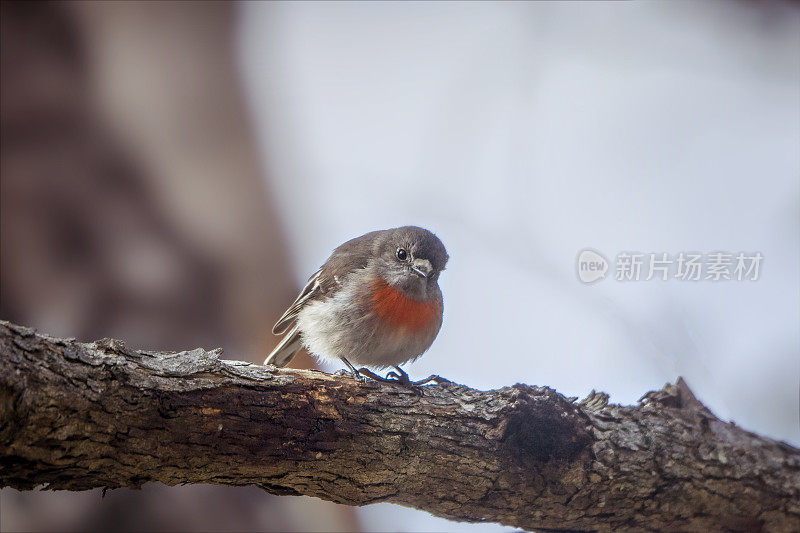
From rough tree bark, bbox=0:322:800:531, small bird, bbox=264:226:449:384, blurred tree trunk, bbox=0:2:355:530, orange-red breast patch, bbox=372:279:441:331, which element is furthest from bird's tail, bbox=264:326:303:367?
rough tree bark, bbox=0:322:800:531

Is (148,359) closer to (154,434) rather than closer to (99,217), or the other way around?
(154,434)

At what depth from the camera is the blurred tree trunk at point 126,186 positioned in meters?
4.69

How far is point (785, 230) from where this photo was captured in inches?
128

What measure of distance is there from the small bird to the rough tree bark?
2.84ft

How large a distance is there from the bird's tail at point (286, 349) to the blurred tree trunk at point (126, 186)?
591mm

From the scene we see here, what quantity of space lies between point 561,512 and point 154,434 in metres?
1.96

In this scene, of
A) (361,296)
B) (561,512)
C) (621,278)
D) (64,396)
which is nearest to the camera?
(64,396)

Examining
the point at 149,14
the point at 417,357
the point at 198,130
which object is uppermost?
the point at 149,14

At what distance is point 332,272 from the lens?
4309 millimetres

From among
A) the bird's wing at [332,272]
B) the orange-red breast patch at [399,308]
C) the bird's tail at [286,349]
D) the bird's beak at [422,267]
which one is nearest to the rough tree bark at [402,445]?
the orange-red breast patch at [399,308]

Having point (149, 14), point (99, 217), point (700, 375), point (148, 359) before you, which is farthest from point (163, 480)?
point (149, 14)

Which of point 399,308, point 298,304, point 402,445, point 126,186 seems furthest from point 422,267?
point 126,186

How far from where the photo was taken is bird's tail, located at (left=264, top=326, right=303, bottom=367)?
4.46 meters

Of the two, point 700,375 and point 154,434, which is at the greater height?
point 700,375
